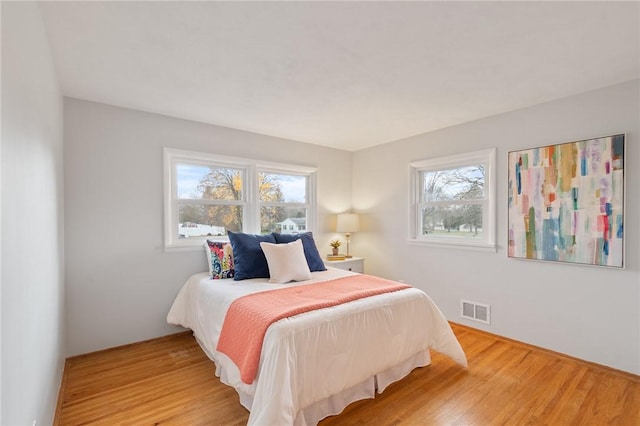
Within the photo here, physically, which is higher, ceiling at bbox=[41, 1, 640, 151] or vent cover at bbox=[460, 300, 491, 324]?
ceiling at bbox=[41, 1, 640, 151]

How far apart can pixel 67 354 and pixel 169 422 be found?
149cm

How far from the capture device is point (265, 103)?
2861 mm

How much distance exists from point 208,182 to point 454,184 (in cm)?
292

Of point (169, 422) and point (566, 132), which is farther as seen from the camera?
point (566, 132)

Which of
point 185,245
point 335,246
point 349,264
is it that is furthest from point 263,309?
point 335,246

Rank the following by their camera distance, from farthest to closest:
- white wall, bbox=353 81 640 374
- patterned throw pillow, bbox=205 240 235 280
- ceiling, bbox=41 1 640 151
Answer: patterned throw pillow, bbox=205 240 235 280 < white wall, bbox=353 81 640 374 < ceiling, bbox=41 1 640 151

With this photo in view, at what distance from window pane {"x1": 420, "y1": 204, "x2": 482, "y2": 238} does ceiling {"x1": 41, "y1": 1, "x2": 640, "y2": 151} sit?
1.11 m

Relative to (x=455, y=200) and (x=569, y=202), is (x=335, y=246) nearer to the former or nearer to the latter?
(x=455, y=200)

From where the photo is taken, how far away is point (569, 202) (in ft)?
8.86

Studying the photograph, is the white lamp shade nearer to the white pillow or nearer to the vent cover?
the white pillow

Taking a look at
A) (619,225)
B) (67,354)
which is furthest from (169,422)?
(619,225)

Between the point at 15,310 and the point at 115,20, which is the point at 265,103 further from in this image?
the point at 15,310

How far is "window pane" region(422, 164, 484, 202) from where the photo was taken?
11.4 ft

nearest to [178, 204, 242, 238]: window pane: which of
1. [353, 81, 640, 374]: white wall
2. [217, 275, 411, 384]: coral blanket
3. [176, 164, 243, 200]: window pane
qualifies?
[176, 164, 243, 200]: window pane
